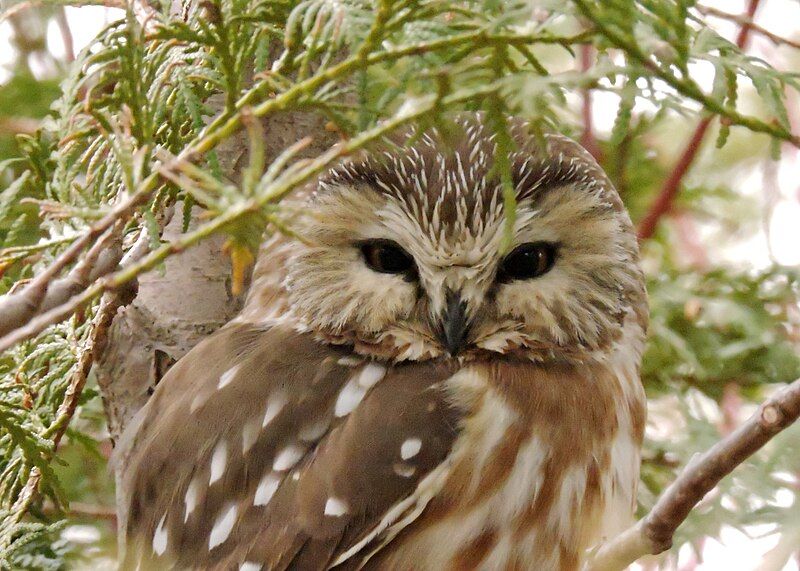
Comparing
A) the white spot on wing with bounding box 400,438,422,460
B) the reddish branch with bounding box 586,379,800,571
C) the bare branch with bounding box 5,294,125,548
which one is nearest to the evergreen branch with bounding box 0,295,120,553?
the bare branch with bounding box 5,294,125,548

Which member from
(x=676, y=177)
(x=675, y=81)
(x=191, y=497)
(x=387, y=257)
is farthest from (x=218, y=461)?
(x=676, y=177)

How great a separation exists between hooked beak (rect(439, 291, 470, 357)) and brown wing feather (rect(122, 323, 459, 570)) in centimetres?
8

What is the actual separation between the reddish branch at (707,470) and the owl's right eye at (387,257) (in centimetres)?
66

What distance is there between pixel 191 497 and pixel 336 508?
28 centimetres

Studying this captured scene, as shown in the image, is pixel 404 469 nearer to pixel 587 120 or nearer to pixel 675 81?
pixel 675 81

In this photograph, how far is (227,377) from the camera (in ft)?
6.20

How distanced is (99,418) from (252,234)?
143 centimetres

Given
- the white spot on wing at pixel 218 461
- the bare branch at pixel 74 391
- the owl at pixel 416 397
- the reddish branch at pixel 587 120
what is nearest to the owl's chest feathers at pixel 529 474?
the owl at pixel 416 397

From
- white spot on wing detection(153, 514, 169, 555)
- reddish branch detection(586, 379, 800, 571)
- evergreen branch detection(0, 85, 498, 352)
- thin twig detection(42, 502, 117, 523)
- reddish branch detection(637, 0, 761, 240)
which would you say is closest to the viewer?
evergreen branch detection(0, 85, 498, 352)

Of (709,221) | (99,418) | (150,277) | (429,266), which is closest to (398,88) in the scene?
(429,266)

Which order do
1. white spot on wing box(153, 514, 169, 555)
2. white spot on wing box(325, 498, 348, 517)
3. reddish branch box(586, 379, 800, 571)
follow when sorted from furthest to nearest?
white spot on wing box(153, 514, 169, 555) → white spot on wing box(325, 498, 348, 517) → reddish branch box(586, 379, 800, 571)

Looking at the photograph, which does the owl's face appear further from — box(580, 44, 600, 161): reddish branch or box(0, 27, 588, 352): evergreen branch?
box(580, 44, 600, 161): reddish branch

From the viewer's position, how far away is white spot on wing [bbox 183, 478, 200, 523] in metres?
1.80

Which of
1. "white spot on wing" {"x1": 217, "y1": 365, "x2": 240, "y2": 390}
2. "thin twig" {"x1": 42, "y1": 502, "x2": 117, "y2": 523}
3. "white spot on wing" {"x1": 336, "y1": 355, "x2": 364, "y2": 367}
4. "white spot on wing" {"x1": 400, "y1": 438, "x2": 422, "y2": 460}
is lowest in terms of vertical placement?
"thin twig" {"x1": 42, "y1": 502, "x2": 117, "y2": 523}
